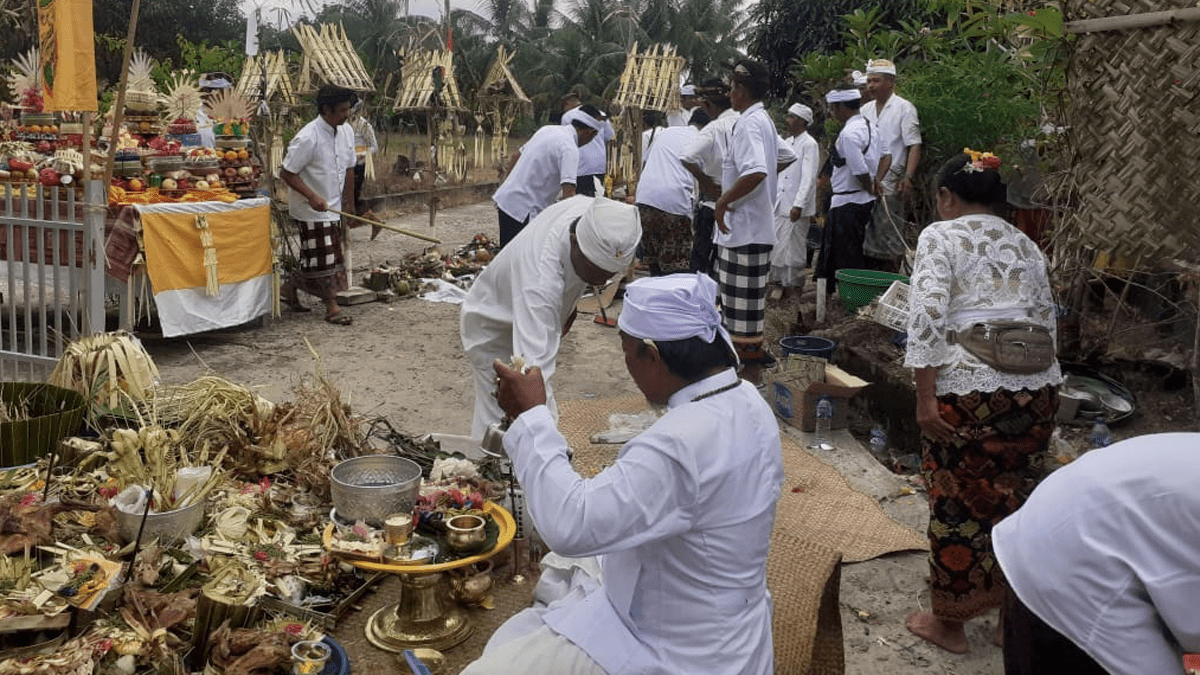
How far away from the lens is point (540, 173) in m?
8.07

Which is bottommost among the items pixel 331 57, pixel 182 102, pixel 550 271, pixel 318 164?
pixel 550 271

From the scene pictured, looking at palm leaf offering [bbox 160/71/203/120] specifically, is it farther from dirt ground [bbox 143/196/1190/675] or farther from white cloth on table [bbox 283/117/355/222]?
dirt ground [bbox 143/196/1190/675]

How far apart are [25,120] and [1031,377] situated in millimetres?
8839

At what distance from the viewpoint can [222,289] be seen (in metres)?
7.66

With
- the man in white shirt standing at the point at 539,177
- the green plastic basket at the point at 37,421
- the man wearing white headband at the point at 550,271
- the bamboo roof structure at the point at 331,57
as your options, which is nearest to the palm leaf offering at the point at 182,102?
the man in white shirt standing at the point at 539,177

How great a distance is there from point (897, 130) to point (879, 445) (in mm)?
3207

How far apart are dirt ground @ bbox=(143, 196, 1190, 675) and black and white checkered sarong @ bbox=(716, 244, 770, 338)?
872 mm

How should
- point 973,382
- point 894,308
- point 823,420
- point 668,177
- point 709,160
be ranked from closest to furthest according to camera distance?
point 973,382, point 894,308, point 823,420, point 709,160, point 668,177

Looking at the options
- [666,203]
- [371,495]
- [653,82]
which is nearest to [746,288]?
[666,203]

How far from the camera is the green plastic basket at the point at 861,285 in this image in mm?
7500

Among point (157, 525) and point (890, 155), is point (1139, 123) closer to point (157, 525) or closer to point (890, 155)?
point (157, 525)

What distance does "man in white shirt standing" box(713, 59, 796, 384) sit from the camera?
6.37 m

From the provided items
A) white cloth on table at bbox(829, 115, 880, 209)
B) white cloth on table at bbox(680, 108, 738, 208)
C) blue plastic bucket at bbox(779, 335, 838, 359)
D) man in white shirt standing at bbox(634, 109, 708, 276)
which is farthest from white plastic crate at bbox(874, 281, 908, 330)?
man in white shirt standing at bbox(634, 109, 708, 276)

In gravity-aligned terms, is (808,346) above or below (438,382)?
above
